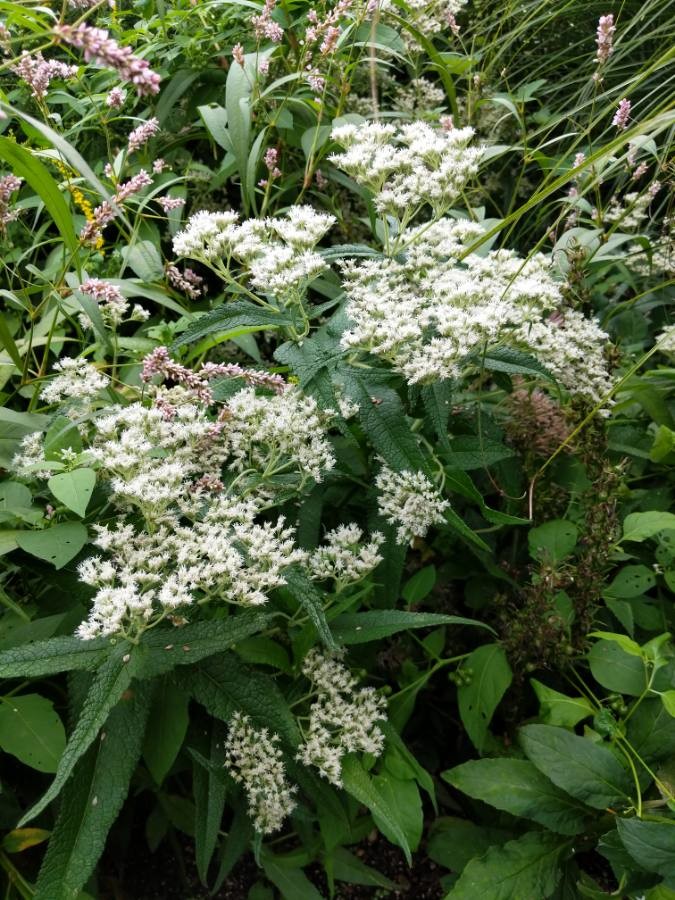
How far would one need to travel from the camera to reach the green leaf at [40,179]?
1282 mm

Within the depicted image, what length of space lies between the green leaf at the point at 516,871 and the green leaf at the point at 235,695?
407 mm

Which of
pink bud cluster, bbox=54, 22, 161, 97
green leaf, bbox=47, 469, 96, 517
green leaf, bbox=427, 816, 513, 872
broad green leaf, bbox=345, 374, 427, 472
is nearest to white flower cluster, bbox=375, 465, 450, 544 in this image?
broad green leaf, bbox=345, 374, 427, 472

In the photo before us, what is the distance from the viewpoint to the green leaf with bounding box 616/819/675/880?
1.11 meters

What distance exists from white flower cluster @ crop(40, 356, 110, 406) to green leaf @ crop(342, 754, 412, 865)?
0.73 m

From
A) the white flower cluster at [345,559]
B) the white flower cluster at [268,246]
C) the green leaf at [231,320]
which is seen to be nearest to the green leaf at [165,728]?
the white flower cluster at [345,559]

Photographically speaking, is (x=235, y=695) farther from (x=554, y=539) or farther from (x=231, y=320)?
(x=554, y=539)

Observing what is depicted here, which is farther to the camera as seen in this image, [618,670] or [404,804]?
[618,670]

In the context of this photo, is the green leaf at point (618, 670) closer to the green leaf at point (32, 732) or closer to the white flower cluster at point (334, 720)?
the white flower cluster at point (334, 720)

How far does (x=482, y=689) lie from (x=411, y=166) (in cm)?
98

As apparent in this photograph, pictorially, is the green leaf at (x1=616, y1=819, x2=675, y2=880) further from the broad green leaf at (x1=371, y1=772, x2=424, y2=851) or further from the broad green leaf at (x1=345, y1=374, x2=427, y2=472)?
the broad green leaf at (x1=345, y1=374, x2=427, y2=472)

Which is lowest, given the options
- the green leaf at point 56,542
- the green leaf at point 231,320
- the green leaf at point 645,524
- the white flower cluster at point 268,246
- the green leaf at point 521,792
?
the green leaf at point 521,792

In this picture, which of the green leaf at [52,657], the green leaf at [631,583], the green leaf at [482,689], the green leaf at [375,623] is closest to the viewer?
the green leaf at [52,657]

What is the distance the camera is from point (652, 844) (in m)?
1.12

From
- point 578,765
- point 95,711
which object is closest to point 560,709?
point 578,765
